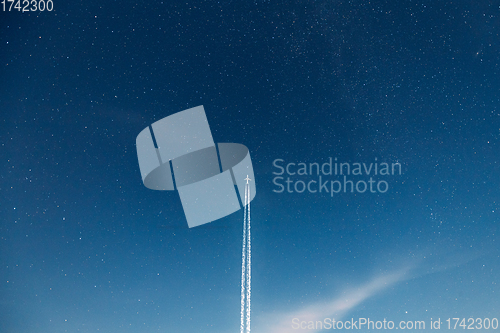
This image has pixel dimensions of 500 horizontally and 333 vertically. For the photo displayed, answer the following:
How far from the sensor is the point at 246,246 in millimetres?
1930

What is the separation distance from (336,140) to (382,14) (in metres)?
0.73

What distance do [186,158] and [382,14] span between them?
1319mm

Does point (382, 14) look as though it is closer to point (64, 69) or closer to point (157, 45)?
point (157, 45)

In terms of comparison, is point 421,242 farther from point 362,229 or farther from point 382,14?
point 382,14

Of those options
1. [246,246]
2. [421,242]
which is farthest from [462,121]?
[246,246]

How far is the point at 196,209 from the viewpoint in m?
1.93

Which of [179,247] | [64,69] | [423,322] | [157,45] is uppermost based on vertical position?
[157,45]

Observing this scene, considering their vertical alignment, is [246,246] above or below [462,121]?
below

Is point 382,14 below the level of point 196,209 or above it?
above

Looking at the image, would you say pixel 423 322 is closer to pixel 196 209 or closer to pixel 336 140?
pixel 336 140

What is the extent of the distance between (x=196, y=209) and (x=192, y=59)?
0.81 meters

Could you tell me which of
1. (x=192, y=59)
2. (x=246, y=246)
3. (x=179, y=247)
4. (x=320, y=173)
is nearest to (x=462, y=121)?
(x=320, y=173)

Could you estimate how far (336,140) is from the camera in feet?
6.43

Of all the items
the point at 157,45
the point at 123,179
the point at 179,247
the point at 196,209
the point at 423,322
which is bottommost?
the point at 423,322
